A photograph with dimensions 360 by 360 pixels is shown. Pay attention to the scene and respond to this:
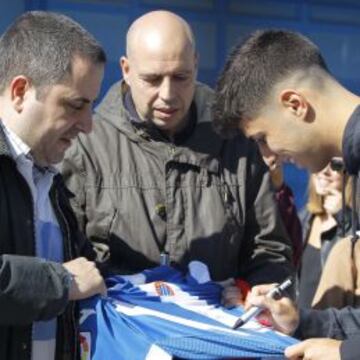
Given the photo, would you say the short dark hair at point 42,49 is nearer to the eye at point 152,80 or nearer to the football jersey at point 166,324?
the eye at point 152,80

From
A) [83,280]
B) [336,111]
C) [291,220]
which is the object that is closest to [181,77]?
[336,111]

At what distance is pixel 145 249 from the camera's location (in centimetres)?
330

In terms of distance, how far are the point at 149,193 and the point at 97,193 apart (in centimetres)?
19

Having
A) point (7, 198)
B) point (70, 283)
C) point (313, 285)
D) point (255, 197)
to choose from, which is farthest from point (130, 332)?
point (313, 285)

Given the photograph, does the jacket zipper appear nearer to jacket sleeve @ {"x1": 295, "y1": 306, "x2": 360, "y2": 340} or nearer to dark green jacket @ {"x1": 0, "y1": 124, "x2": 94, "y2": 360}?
dark green jacket @ {"x1": 0, "y1": 124, "x2": 94, "y2": 360}

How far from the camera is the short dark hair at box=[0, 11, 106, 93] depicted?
283 centimetres

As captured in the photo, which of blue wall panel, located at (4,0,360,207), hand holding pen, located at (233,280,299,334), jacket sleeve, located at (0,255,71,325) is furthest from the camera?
blue wall panel, located at (4,0,360,207)

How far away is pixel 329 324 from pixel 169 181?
0.75m

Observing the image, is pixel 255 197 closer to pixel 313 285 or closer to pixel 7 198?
pixel 7 198

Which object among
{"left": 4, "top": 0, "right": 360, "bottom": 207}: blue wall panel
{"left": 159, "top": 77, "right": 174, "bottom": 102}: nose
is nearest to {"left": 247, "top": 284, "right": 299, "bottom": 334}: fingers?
{"left": 159, "top": 77, "right": 174, "bottom": 102}: nose

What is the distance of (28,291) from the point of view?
8.45 feet

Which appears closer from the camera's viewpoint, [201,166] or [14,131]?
[14,131]

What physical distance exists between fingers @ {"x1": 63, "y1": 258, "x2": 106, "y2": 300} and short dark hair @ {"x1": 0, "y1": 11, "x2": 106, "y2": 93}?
54cm

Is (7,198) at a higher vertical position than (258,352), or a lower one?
higher
